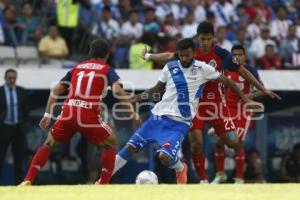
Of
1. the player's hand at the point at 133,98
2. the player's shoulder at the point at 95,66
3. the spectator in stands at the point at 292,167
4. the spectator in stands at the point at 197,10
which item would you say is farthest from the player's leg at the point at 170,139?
the spectator in stands at the point at 197,10

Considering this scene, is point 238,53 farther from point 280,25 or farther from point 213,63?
point 280,25

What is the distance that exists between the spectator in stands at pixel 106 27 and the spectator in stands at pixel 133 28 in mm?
156

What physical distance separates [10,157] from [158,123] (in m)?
7.78

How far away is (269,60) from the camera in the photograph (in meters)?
23.7

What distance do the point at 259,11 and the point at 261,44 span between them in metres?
2.33

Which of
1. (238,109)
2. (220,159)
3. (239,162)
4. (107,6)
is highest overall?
(107,6)

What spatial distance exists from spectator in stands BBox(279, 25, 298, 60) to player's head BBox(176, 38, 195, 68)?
925cm

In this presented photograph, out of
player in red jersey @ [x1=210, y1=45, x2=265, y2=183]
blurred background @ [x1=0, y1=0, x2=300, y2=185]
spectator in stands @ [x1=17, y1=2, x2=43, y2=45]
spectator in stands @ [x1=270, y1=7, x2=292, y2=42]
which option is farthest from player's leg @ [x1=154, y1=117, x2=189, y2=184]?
spectator in stands @ [x1=270, y1=7, x2=292, y2=42]

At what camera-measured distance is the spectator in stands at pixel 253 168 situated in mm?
21438

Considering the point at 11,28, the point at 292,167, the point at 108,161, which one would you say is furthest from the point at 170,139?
the point at 11,28

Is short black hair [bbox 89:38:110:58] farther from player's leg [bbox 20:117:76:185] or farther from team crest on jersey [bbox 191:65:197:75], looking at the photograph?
team crest on jersey [bbox 191:65:197:75]
